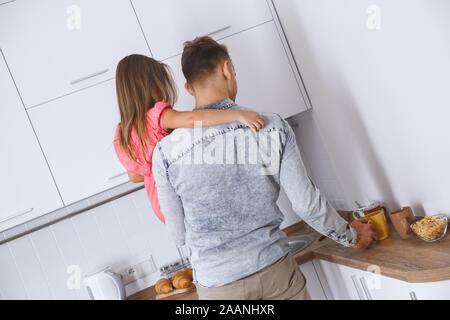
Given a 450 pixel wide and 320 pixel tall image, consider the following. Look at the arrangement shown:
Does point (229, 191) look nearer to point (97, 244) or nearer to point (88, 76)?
point (88, 76)

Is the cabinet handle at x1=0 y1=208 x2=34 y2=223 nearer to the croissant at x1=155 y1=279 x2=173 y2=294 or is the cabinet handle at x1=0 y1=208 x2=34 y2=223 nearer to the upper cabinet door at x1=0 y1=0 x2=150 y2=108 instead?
the upper cabinet door at x1=0 y1=0 x2=150 y2=108

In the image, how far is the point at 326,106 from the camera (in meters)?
1.80

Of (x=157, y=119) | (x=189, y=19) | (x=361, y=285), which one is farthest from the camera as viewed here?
(x=189, y=19)

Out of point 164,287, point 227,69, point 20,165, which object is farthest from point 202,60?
point 164,287

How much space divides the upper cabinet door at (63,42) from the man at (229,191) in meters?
0.74

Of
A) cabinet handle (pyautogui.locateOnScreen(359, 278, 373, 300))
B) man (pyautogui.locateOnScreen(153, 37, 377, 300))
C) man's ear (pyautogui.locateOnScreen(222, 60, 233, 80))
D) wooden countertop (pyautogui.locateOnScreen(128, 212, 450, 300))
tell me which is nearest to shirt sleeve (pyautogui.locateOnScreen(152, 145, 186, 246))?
man (pyautogui.locateOnScreen(153, 37, 377, 300))

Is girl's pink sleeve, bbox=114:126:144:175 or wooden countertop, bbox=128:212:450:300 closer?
wooden countertop, bbox=128:212:450:300

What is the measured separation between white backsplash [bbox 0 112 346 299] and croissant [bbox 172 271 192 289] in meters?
0.24

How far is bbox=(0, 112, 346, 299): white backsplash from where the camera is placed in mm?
2051

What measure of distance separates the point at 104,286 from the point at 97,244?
25 cm

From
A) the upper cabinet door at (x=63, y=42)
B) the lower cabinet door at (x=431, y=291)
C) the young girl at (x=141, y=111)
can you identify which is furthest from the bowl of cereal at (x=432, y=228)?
the upper cabinet door at (x=63, y=42)

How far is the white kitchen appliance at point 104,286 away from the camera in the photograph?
1.92 meters

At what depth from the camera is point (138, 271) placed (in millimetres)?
2127

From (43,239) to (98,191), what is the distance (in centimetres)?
52
